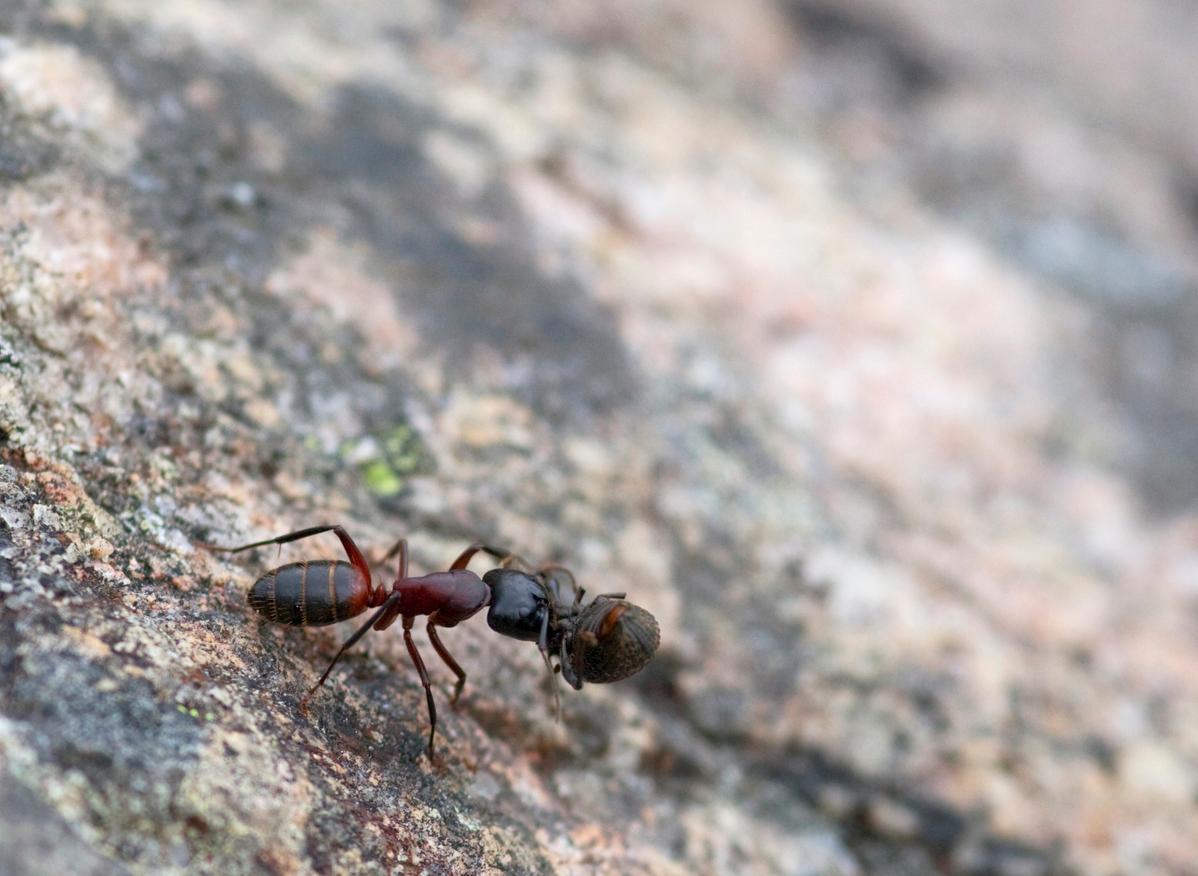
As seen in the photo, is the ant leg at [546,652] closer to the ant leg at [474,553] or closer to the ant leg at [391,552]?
the ant leg at [474,553]

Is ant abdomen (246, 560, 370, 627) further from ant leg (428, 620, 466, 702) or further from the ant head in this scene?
the ant head

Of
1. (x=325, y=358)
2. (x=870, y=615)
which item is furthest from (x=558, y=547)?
(x=870, y=615)

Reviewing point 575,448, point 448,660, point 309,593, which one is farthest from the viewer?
point 575,448

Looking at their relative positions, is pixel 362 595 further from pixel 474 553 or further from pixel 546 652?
pixel 546 652

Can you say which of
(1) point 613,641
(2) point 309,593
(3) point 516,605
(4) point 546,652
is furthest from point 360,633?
(1) point 613,641

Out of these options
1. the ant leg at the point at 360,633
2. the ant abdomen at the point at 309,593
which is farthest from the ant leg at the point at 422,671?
the ant abdomen at the point at 309,593

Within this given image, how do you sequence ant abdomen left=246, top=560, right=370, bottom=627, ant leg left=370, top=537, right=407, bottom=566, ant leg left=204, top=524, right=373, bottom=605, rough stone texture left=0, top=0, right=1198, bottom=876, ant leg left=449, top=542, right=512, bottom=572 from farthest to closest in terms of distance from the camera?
ant leg left=449, top=542, right=512, bottom=572
ant leg left=370, top=537, right=407, bottom=566
ant leg left=204, top=524, right=373, bottom=605
ant abdomen left=246, top=560, right=370, bottom=627
rough stone texture left=0, top=0, right=1198, bottom=876

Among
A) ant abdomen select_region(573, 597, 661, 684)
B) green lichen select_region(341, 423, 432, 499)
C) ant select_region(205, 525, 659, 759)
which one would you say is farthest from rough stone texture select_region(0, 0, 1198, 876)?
ant abdomen select_region(573, 597, 661, 684)
